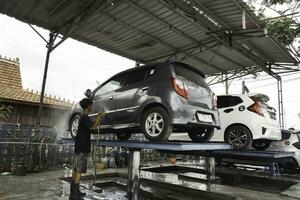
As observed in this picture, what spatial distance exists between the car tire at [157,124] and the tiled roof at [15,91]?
8.63 m

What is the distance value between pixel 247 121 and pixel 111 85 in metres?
3.57

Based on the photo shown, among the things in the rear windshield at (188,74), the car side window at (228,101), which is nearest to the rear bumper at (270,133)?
the car side window at (228,101)

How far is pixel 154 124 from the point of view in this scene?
17.1 feet

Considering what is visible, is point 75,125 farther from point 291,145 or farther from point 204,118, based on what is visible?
point 291,145

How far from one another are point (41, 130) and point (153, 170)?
4.64 metres

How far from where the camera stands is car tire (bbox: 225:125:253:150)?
7012 mm

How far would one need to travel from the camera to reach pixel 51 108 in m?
13.9

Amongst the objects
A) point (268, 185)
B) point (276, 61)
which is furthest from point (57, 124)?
point (276, 61)

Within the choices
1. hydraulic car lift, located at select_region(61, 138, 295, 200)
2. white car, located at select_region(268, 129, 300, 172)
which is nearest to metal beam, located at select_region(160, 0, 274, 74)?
white car, located at select_region(268, 129, 300, 172)

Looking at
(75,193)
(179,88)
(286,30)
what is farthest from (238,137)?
(286,30)

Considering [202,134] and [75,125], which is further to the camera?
[75,125]

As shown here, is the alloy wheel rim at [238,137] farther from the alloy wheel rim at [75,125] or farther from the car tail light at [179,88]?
the alloy wheel rim at [75,125]

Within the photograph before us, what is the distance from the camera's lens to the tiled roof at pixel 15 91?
12.6 metres

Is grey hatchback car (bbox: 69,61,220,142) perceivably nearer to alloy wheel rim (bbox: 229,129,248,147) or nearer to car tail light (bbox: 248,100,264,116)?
alloy wheel rim (bbox: 229,129,248,147)
